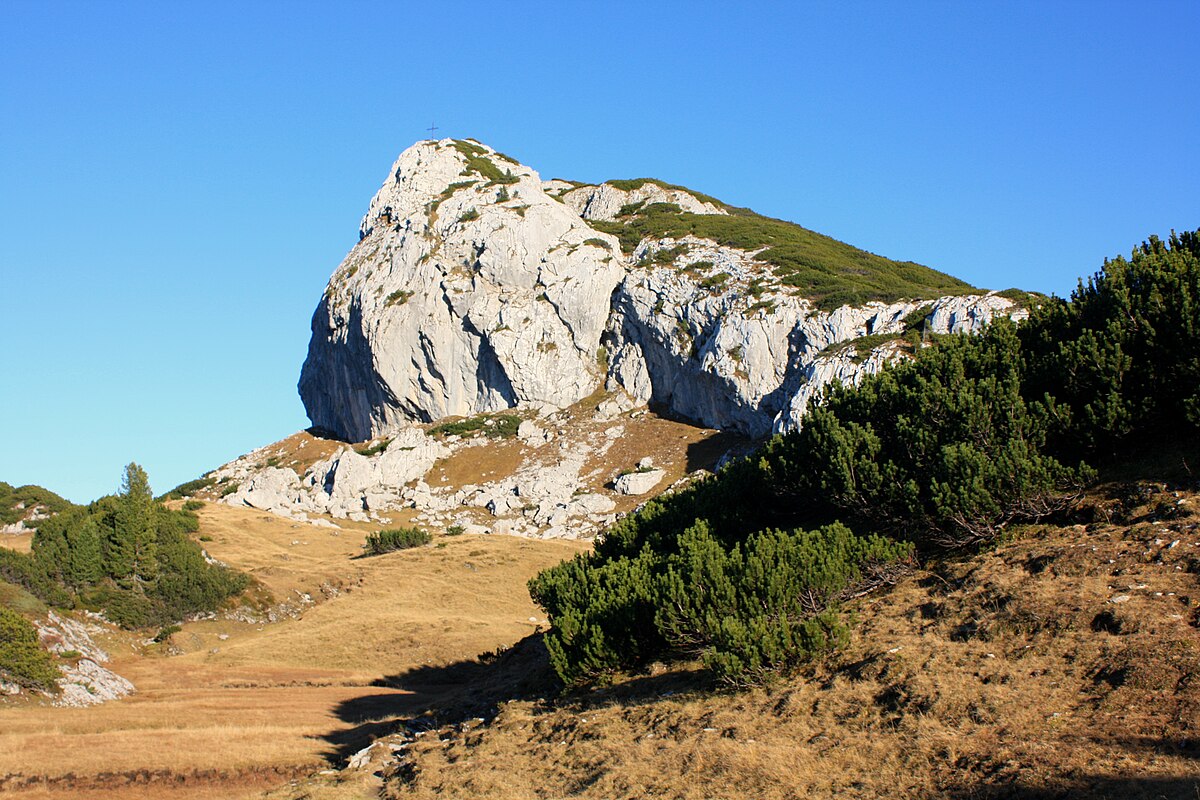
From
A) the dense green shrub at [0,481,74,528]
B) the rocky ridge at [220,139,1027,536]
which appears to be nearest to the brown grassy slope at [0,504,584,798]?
the dense green shrub at [0,481,74,528]

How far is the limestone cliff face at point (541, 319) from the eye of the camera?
253 ft

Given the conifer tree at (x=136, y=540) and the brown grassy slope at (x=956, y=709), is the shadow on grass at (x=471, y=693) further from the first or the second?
the conifer tree at (x=136, y=540)

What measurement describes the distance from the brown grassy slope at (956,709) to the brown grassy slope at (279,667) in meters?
4.16

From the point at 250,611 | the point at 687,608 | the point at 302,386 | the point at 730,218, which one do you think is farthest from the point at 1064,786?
the point at 302,386

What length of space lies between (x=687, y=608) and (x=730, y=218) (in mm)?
95579

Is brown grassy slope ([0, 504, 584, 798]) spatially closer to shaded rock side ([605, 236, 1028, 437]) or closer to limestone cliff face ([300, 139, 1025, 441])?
shaded rock side ([605, 236, 1028, 437])

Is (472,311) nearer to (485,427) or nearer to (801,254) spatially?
(485,427)

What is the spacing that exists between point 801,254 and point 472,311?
34846 millimetres

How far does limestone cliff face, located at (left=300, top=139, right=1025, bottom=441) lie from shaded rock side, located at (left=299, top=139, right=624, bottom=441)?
0.15m

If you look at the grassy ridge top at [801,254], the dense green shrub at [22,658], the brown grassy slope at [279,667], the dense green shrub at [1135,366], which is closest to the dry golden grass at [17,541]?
the brown grassy slope at [279,667]

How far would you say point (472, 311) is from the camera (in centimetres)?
8994

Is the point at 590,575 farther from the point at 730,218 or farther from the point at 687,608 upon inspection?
the point at 730,218

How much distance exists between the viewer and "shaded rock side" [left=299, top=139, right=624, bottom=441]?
89.0m

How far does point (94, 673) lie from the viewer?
28.8 m
